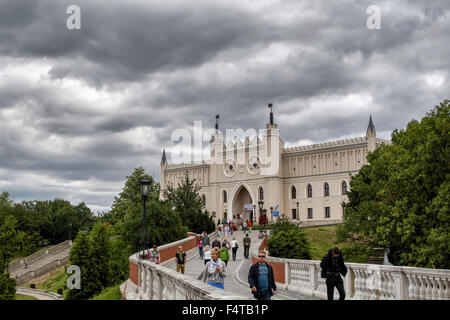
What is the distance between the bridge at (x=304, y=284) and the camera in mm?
8423

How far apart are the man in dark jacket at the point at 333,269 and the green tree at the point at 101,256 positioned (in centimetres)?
2213

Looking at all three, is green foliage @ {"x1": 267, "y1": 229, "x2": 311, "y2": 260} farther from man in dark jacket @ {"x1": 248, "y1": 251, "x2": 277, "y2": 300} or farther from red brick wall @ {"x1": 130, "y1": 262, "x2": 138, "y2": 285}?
man in dark jacket @ {"x1": 248, "y1": 251, "x2": 277, "y2": 300}

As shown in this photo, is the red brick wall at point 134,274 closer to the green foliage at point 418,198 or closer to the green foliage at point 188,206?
the green foliage at point 418,198

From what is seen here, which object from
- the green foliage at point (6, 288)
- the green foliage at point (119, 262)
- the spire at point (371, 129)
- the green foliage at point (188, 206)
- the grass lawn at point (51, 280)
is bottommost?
the grass lawn at point (51, 280)

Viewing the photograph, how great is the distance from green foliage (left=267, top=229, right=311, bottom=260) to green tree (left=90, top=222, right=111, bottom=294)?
11.2 m

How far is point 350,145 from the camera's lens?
187ft

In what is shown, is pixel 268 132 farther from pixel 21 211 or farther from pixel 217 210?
pixel 21 211

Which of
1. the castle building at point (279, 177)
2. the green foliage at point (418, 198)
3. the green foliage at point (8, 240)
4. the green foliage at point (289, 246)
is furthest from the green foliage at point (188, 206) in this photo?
the green foliage at point (289, 246)

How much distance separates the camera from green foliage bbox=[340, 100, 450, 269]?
23.1 meters

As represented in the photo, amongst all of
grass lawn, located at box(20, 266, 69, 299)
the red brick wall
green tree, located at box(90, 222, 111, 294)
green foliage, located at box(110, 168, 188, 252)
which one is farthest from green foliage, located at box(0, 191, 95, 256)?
the red brick wall

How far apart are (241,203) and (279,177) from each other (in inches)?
278

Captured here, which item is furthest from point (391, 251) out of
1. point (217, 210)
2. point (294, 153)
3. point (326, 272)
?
point (217, 210)

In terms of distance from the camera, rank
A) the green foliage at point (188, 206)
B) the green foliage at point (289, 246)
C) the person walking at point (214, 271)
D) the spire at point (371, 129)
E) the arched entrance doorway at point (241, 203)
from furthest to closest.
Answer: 1. the arched entrance doorway at point (241, 203)
2. the spire at point (371, 129)
3. the green foliage at point (188, 206)
4. the green foliage at point (289, 246)
5. the person walking at point (214, 271)
